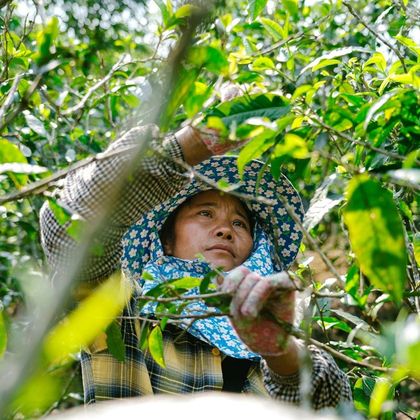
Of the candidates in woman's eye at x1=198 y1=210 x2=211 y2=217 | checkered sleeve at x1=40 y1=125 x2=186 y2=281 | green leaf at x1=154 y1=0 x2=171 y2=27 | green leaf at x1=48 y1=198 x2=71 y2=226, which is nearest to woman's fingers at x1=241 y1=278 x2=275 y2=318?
green leaf at x1=48 y1=198 x2=71 y2=226

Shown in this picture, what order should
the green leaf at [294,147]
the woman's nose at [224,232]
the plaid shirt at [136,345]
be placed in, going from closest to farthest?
the green leaf at [294,147] < the plaid shirt at [136,345] < the woman's nose at [224,232]

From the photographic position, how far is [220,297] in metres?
0.99

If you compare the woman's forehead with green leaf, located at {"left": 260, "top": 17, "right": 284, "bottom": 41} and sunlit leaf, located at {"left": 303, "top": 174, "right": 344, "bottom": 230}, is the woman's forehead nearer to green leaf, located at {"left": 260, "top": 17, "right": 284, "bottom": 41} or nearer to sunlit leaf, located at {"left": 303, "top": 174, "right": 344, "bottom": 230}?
green leaf, located at {"left": 260, "top": 17, "right": 284, "bottom": 41}

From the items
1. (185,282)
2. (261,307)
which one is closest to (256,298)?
(261,307)

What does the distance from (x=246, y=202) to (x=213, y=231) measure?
0.13 metres

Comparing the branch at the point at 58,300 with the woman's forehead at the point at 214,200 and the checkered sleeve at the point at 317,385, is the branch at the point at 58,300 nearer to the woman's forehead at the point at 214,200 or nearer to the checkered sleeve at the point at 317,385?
the checkered sleeve at the point at 317,385

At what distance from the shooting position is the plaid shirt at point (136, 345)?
1271mm

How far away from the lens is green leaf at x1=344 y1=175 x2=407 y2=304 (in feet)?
2.66

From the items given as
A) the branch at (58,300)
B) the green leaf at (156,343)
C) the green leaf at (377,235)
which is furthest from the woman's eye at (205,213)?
the branch at (58,300)

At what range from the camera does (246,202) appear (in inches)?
71.4

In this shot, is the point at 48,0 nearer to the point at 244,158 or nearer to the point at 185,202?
the point at 185,202

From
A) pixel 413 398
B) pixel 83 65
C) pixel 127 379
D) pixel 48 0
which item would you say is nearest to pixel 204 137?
pixel 127 379

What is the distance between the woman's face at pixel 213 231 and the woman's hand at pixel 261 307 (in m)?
0.65

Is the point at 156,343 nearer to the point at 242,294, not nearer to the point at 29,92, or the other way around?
the point at 242,294
